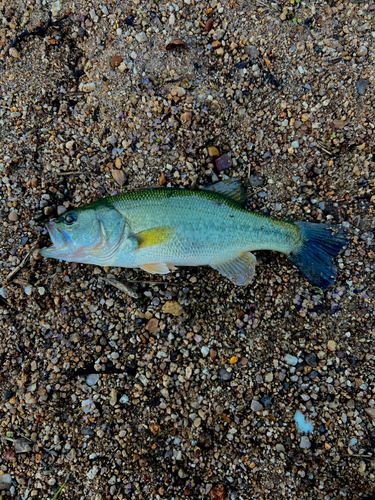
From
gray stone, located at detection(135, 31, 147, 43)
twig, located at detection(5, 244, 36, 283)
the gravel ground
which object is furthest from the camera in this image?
gray stone, located at detection(135, 31, 147, 43)

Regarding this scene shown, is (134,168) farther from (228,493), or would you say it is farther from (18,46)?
(228,493)

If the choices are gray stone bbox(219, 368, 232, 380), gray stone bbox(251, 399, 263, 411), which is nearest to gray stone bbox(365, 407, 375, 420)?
gray stone bbox(251, 399, 263, 411)

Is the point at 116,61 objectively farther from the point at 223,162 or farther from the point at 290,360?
the point at 290,360

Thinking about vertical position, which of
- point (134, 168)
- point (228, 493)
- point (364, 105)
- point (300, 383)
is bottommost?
point (228, 493)

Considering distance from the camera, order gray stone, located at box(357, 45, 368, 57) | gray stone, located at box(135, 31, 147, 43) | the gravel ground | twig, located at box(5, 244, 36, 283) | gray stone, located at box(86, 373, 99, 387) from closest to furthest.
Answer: the gravel ground, gray stone, located at box(86, 373, 99, 387), twig, located at box(5, 244, 36, 283), gray stone, located at box(357, 45, 368, 57), gray stone, located at box(135, 31, 147, 43)

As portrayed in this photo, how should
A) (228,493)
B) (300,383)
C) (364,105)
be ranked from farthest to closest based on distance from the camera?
(364,105) < (300,383) < (228,493)

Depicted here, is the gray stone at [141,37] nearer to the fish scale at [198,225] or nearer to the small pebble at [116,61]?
the small pebble at [116,61]

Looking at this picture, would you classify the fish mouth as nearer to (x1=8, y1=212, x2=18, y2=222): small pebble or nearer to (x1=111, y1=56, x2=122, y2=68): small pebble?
(x1=8, y1=212, x2=18, y2=222): small pebble

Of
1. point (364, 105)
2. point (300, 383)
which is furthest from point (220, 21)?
point (300, 383)
